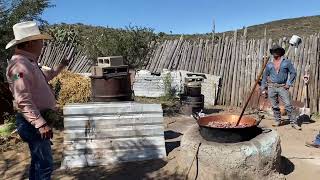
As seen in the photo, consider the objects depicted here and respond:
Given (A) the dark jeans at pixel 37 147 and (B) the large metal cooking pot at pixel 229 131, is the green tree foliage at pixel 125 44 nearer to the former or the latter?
(B) the large metal cooking pot at pixel 229 131

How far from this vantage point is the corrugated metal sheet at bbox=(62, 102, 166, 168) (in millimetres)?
6348

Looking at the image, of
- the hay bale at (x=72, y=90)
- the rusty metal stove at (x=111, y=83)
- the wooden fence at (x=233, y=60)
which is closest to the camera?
the rusty metal stove at (x=111, y=83)

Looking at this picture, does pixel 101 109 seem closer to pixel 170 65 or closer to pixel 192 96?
pixel 192 96

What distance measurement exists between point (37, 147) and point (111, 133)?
6.82 ft

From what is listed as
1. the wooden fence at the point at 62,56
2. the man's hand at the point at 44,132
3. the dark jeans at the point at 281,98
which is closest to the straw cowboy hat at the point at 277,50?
the dark jeans at the point at 281,98

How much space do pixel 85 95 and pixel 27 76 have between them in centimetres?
633

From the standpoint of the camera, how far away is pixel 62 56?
16203mm

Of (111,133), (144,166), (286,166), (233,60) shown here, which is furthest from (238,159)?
(233,60)

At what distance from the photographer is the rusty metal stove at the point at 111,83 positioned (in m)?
7.99

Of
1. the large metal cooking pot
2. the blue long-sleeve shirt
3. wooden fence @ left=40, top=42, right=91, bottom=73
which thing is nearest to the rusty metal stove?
the large metal cooking pot

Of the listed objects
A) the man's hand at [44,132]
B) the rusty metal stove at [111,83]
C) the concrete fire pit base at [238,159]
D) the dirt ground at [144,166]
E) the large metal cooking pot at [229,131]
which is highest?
the rusty metal stove at [111,83]

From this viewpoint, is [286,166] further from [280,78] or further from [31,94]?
[31,94]

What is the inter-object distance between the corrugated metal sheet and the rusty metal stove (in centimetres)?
151

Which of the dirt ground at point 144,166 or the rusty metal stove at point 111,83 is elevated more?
the rusty metal stove at point 111,83
